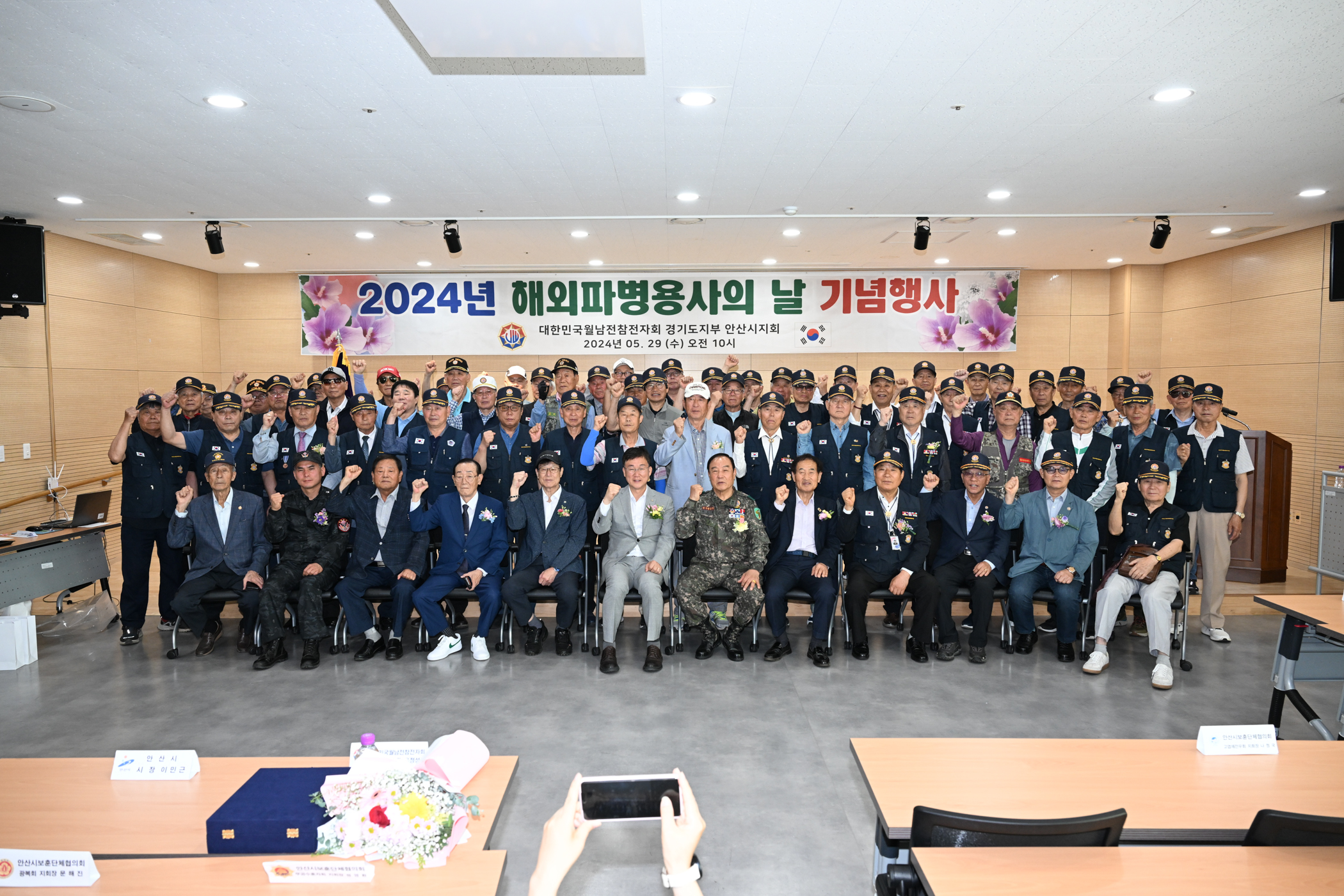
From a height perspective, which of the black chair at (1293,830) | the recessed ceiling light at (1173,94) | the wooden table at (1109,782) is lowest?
the wooden table at (1109,782)

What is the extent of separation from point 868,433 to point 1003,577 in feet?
4.63

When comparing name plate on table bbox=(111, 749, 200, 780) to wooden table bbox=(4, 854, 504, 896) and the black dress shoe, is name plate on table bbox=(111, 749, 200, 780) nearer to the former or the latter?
wooden table bbox=(4, 854, 504, 896)

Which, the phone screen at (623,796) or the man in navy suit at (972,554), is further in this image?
the man in navy suit at (972,554)

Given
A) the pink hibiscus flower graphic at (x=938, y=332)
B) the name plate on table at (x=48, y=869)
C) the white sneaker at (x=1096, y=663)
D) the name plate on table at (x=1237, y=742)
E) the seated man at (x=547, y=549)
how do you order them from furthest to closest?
the pink hibiscus flower graphic at (x=938, y=332)
the seated man at (x=547, y=549)
the white sneaker at (x=1096, y=663)
the name plate on table at (x=1237, y=742)
the name plate on table at (x=48, y=869)

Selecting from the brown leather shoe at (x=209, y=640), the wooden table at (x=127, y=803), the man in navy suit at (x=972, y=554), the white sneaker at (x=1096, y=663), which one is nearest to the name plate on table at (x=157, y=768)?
the wooden table at (x=127, y=803)

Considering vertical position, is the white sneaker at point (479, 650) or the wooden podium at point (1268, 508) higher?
the wooden podium at point (1268, 508)

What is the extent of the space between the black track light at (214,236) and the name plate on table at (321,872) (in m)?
6.72

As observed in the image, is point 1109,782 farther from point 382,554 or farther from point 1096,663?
point 382,554

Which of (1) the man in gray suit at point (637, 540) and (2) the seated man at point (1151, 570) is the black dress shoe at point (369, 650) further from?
(2) the seated man at point (1151, 570)

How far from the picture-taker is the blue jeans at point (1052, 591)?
16.1ft

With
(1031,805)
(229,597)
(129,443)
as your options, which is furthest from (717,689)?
(129,443)

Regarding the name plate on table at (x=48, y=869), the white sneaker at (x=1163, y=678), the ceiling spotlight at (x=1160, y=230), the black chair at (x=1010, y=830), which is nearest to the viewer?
the name plate on table at (x=48, y=869)

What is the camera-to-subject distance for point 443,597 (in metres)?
4.98

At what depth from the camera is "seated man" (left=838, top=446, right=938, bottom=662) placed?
→ 4984 mm
